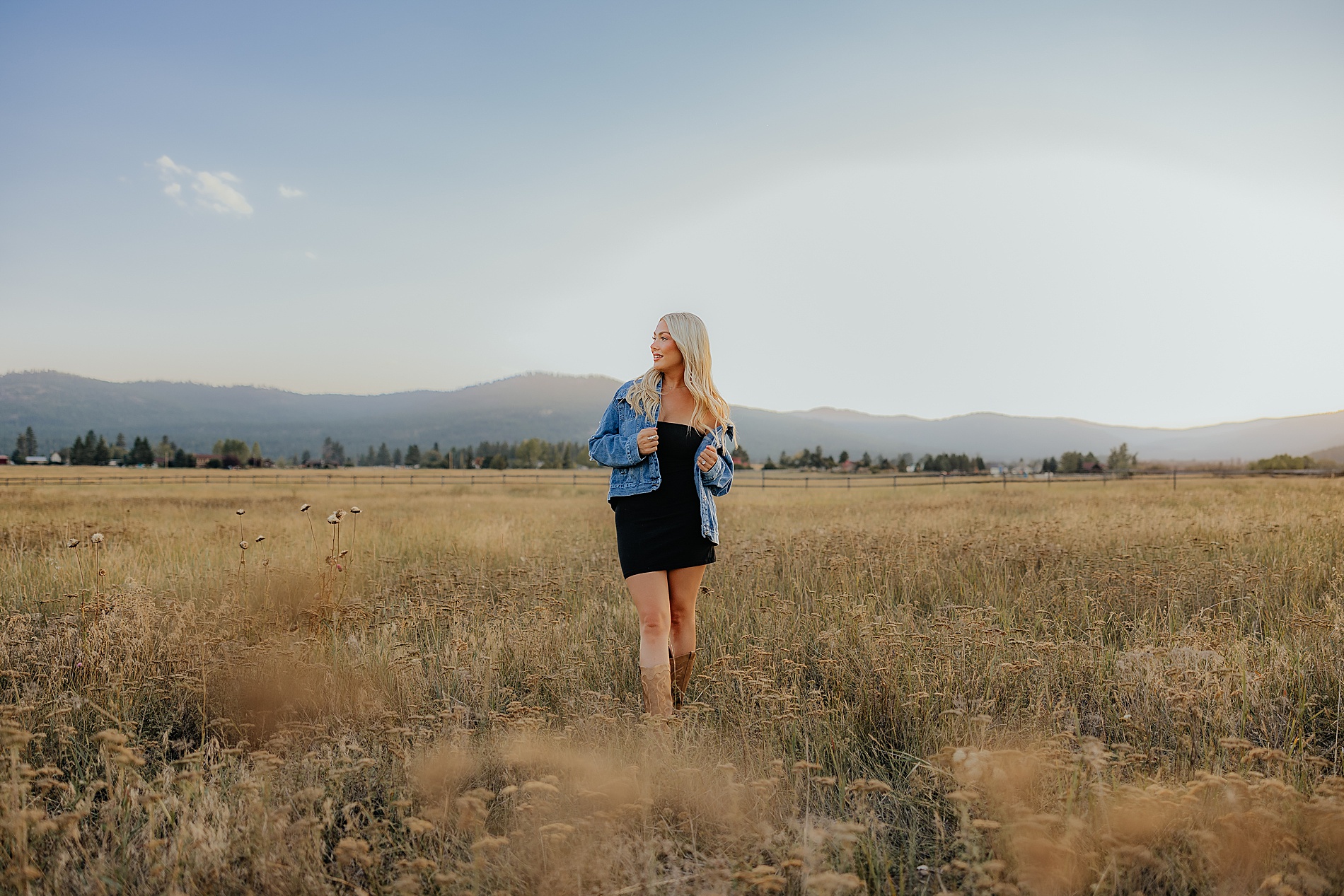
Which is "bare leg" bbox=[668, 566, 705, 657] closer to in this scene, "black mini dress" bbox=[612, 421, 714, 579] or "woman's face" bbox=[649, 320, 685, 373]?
"black mini dress" bbox=[612, 421, 714, 579]

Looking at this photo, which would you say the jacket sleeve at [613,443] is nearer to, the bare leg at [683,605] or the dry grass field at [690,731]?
the bare leg at [683,605]

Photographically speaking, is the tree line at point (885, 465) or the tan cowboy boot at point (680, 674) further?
the tree line at point (885, 465)

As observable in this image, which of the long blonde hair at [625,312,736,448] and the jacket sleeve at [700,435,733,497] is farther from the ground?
the long blonde hair at [625,312,736,448]

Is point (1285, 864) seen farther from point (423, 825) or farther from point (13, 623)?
point (13, 623)

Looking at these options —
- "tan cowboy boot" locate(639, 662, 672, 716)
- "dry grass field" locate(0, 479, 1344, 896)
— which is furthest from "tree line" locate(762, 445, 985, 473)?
"tan cowboy boot" locate(639, 662, 672, 716)

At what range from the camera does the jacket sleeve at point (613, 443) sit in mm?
4219

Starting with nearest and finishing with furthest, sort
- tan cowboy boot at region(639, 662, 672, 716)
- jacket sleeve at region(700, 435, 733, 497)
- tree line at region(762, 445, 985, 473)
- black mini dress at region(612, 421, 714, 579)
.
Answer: tan cowboy boot at region(639, 662, 672, 716), black mini dress at region(612, 421, 714, 579), jacket sleeve at region(700, 435, 733, 497), tree line at region(762, 445, 985, 473)

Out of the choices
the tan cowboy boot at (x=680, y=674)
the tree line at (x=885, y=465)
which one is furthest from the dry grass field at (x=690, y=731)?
the tree line at (x=885, y=465)

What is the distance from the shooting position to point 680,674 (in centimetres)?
456

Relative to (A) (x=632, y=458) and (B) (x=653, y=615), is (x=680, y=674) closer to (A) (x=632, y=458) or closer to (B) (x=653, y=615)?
(B) (x=653, y=615)

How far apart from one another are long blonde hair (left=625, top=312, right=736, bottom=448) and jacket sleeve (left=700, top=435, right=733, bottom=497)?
0.86 feet

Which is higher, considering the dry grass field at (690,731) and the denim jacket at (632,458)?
the denim jacket at (632,458)

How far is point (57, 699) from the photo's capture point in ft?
12.9

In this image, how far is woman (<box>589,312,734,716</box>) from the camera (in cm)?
420
